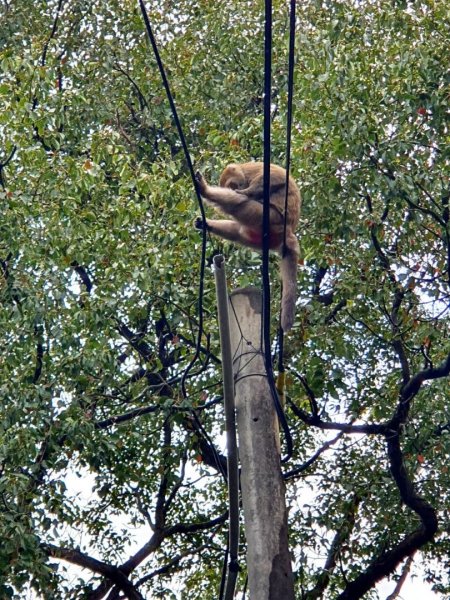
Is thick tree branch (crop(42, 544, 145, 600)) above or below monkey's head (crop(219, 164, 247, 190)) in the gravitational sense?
below

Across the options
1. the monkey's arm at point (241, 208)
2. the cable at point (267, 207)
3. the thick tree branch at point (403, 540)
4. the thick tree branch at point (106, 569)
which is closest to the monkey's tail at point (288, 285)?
the monkey's arm at point (241, 208)

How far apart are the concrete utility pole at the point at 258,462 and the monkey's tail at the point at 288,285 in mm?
567

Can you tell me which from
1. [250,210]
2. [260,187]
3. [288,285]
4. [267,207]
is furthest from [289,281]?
[267,207]

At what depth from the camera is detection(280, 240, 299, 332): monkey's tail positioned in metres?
6.11

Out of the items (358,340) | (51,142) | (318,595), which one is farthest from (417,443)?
(51,142)

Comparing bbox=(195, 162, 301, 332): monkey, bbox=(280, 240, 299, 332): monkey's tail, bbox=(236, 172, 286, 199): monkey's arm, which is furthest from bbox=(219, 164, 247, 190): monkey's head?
bbox=(280, 240, 299, 332): monkey's tail

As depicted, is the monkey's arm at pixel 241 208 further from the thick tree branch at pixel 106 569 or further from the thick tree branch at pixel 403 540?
the thick tree branch at pixel 106 569

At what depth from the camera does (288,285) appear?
650cm

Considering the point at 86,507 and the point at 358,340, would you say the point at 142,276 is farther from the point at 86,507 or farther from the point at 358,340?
the point at 86,507

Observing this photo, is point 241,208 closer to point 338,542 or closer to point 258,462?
point 258,462

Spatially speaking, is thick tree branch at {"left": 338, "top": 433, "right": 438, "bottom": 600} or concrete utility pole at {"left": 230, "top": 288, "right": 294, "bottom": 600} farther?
thick tree branch at {"left": 338, "top": 433, "right": 438, "bottom": 600}

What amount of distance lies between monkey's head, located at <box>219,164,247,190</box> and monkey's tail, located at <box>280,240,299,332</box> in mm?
1180

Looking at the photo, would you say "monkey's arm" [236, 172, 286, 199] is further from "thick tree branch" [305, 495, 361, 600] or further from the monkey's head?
"thick tree branch" [305, 495, 361, 600]

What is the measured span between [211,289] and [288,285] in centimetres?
340
